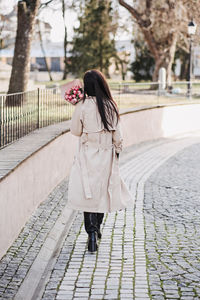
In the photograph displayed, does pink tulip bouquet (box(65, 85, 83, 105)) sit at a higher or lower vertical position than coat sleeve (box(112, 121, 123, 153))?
higher

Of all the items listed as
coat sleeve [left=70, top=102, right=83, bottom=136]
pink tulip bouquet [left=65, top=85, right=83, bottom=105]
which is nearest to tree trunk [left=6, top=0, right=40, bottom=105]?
pink tulip bouquet [left=65, top=85, right=83, bottom=105]

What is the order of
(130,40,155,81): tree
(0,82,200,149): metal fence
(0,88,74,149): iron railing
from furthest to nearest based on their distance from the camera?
1. (130,40,155,81): tree
2. (0,82,200,149): metal fence
3. (0,88,74,149): iron railing

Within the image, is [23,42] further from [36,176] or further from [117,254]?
[117,254]

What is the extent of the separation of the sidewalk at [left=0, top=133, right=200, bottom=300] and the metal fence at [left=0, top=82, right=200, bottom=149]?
1143 mm

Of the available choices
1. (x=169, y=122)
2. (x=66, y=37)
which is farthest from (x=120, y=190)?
(x=66, y=37)

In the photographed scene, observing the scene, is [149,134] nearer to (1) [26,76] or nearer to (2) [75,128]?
(1) [26,76]

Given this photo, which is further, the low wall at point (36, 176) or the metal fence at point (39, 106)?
the metal fence at point (39, 106)

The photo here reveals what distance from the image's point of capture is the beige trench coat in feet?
20.0

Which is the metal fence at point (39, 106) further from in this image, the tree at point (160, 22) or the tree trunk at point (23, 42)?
the tree at point (160, 22)

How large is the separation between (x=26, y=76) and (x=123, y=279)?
12.9 m

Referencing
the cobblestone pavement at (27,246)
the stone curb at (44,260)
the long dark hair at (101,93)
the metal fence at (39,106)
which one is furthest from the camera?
the metal fence at (39,106)

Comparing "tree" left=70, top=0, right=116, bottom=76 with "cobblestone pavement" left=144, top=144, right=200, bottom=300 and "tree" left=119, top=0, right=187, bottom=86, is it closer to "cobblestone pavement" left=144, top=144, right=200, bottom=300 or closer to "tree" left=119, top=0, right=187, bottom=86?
"tree" left=119, top=0, right=187, bottom=86

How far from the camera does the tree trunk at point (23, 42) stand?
54.6 ft

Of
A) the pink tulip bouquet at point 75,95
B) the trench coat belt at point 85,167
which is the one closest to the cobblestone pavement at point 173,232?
the trench coat belt at point 85,167
